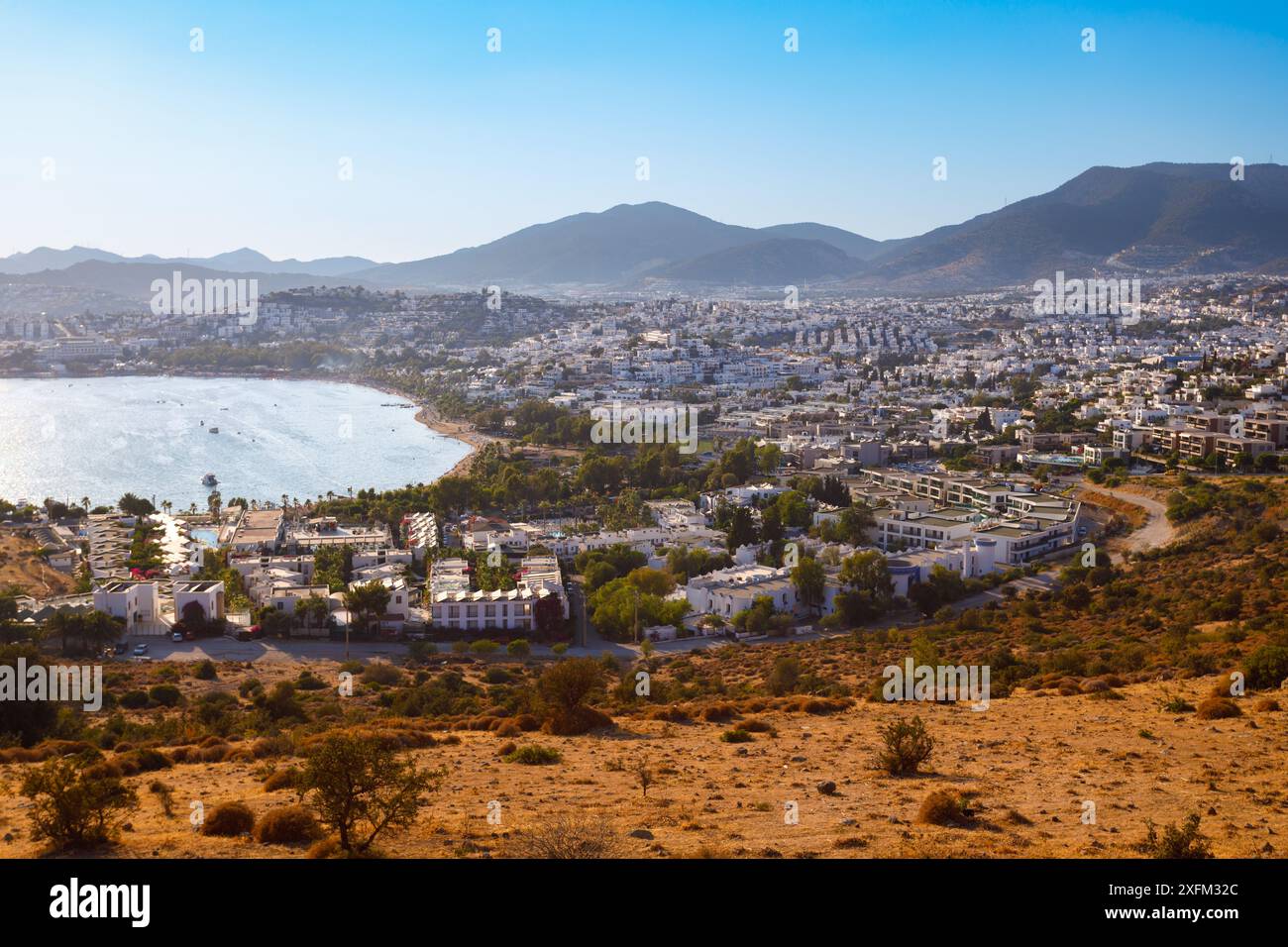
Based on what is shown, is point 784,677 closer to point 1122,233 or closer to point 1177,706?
point 1177,706

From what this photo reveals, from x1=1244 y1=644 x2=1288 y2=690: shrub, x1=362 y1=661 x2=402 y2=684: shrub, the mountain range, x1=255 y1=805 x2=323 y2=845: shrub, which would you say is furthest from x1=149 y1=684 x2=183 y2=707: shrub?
the mountain range

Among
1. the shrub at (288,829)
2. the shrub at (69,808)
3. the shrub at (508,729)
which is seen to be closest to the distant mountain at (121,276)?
the shrub at (508,729)

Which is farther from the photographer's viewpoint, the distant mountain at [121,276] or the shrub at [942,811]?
the distant mountain at [121,276]

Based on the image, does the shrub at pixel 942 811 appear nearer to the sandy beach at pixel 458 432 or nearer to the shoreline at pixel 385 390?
the shoreline at pixel 385 390

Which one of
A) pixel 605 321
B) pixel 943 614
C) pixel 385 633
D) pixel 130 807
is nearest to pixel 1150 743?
pixel 130 807

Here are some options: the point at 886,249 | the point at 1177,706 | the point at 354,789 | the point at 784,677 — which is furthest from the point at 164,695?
the point at 886,249

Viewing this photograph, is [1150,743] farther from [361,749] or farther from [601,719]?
[361,749]

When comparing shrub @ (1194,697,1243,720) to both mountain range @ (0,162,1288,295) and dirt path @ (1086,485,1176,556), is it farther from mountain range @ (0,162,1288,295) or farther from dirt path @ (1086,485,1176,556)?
mountain range @ (0,162,1288,295)
